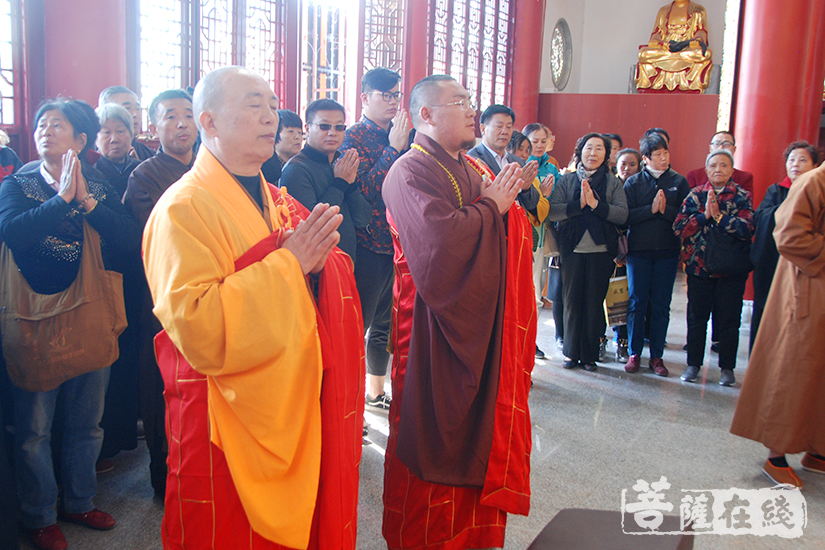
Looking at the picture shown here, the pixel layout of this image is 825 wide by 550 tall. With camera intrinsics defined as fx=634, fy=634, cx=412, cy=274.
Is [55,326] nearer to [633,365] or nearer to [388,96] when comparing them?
[388,96]

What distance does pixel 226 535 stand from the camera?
1.38 meters

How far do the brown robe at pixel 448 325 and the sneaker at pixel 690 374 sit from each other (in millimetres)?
2158

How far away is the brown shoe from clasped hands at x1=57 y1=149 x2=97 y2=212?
303 centimetres

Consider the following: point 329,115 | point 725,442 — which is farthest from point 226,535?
point 725,442

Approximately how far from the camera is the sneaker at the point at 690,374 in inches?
142

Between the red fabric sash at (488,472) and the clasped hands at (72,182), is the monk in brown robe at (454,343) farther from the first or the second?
the clasped hands at (72,182)

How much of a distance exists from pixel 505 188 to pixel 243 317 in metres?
1.00

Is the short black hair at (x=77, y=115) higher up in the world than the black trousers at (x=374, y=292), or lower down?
higher up

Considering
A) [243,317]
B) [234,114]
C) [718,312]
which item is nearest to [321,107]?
[234,114]

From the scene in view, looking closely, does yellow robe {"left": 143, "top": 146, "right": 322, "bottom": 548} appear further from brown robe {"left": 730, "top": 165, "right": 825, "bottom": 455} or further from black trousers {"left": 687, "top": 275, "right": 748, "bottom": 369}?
black trousers {"left": 687, "top": 275, "right": 748, "bottom": 369}

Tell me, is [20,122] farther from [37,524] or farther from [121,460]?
[37,524]

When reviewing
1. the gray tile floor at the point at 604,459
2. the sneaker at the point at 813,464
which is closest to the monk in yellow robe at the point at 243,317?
the gray tile floor at the point at 604,459

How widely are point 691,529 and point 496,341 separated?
1.01 meters

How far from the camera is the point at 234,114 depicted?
4.58 feet
